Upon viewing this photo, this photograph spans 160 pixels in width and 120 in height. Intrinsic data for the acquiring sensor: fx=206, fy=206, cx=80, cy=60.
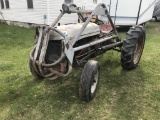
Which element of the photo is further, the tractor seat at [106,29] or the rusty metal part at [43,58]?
the tractor seat at [106,29]

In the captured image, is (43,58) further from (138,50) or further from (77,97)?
(138,50)

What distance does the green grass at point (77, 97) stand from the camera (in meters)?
3.76

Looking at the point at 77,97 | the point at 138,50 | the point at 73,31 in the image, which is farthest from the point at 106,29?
the point at 77,97

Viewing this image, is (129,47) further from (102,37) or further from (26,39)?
(26,39)

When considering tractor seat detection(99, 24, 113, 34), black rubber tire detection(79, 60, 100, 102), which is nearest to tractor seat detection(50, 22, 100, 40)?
tractor seat detection(99, 24, 113, 34)

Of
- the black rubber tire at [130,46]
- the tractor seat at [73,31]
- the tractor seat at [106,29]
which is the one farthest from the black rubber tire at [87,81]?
the tractor seat at [106,29]

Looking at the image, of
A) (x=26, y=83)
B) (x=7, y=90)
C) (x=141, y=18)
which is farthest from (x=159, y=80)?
(x=141, y=18)

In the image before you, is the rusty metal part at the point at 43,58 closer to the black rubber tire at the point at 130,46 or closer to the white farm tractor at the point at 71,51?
the white farm tractor at the point at 71,51

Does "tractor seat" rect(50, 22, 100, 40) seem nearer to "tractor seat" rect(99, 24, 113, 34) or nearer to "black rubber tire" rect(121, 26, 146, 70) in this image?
"tractor seat" rect(99, 24, 113, 34)

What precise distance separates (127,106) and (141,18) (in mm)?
10368

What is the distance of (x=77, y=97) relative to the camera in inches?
169

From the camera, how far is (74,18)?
44.6 feet

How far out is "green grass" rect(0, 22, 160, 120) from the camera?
3756 millimetres

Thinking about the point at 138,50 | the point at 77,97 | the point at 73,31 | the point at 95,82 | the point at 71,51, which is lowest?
the point at 77,97
